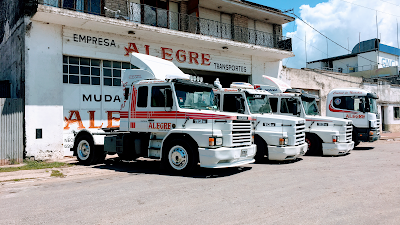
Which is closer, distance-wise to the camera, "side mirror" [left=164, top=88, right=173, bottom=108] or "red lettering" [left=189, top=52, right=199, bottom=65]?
"side mirror" [left=164, top=88, right=173, bottom=108]

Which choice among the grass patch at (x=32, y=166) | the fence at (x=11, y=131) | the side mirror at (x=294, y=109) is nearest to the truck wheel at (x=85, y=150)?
the grass patch at (x=32, y=166)

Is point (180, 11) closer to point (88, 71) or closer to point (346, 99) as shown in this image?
point (88, 71)

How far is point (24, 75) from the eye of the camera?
41.7ft

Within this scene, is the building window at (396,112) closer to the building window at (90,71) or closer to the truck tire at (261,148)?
the truck tire at (261,148)

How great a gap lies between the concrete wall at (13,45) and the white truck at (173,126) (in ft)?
16.6

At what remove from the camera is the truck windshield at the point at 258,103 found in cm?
1154

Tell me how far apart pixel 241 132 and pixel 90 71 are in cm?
853

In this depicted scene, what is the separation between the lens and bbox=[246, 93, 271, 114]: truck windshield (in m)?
11.5

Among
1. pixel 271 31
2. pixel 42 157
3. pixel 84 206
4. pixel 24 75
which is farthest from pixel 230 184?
pixel 271 31

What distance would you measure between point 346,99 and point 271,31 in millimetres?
8834

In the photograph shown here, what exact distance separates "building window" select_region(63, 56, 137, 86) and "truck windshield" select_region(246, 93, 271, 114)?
6.94m

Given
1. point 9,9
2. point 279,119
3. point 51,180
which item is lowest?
point 51,180

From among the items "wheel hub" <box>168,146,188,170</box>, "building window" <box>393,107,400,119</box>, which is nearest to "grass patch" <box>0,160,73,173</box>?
"wheel hub" <box>168,146,188,170</box>

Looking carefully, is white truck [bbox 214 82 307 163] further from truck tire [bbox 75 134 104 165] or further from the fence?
the fence
